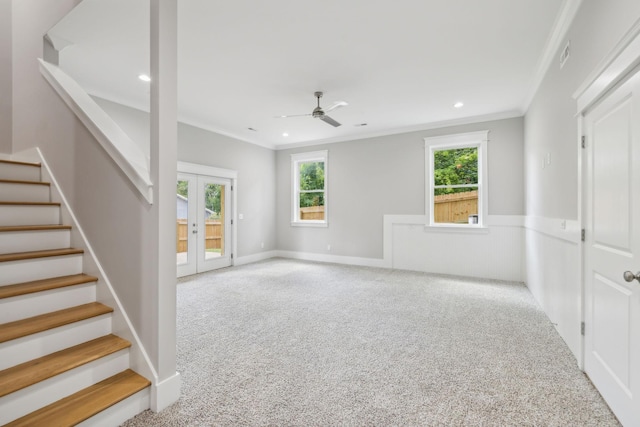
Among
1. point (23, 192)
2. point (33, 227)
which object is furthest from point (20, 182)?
point (33, 227)

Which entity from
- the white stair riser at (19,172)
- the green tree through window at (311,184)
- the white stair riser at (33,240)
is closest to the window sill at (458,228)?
the green tree through window at (311,184)

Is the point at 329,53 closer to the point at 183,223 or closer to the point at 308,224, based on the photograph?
the point at 183,223

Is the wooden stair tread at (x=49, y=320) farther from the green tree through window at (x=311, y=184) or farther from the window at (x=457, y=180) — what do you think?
the green tree through window at (x=311, y=184)

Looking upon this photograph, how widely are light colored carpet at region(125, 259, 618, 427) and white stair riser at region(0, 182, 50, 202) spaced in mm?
1710

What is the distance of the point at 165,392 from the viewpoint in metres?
1.74

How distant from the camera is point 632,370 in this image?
1.56 meters

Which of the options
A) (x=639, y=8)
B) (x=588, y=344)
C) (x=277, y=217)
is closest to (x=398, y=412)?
(x=588, y=344)

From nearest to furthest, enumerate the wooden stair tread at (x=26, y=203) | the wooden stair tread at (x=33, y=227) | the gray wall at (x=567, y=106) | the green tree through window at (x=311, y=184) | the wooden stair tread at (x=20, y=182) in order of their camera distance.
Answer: the gray wall at (x=567, y=106) → the wooden stair tread at (x=33, y=227) → the wooden stair tread at (x=26, y=203) → the wooden stair tread at (x=20, y=182) → the green tree through window at (x=311, y=184)

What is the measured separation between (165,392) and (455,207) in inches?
214

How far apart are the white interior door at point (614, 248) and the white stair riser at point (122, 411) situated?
266cm

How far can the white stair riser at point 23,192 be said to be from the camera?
2.31 m

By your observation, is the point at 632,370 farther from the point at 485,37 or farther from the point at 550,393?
the point at 485,37

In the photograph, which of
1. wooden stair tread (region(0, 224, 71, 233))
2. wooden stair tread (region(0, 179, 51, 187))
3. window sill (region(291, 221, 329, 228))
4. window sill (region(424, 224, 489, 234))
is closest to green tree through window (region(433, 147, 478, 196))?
window sill (region(424, 224, 489, 234))

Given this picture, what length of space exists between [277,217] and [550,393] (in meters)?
6.31
